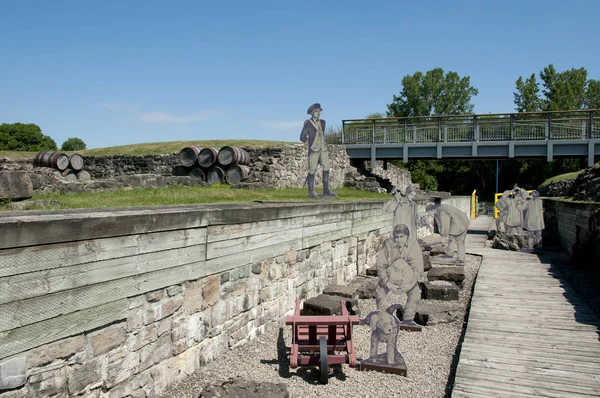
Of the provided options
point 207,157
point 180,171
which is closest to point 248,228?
point 207,157

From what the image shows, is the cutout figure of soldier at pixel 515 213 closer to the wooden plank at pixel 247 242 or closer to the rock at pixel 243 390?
the wooden plank at pixel 247 242

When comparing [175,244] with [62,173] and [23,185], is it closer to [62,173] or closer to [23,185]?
[23,185]

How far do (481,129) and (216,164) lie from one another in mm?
14222

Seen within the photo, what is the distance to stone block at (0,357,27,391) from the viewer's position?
308 centimetres

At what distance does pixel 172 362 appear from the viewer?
4.73 meters

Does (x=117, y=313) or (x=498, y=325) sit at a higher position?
(x=117, y=313)

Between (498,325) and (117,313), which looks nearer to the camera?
(117,313)

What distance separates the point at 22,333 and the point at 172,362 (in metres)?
1.75

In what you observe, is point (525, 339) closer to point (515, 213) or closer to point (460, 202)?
point (515, 213)

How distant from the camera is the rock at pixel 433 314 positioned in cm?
768

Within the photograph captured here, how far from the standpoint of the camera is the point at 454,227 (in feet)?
42.6

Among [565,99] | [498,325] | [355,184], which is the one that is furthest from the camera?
[565,99]

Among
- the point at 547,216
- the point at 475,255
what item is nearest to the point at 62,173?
the point at 475,255

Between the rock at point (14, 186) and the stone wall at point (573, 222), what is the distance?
1131 cm
